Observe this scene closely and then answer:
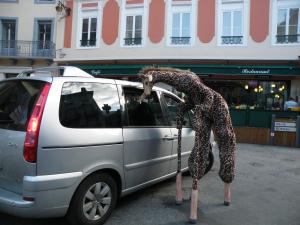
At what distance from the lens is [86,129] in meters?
4.07

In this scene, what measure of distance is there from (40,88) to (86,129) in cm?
68

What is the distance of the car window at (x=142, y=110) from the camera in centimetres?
483

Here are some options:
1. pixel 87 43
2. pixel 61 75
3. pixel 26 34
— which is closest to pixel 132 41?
pixel 87 43

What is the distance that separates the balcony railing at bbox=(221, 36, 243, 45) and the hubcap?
46.3ft

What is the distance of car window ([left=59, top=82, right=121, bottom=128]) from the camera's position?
3.97 m

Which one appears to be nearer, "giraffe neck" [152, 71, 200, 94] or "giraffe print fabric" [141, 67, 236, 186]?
"giraffe print fabric" [141, 67, 236, 186]

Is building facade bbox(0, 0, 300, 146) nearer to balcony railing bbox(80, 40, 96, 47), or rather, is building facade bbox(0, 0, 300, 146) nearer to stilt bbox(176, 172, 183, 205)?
balcony railing bbox(80, 40, 96, 47)

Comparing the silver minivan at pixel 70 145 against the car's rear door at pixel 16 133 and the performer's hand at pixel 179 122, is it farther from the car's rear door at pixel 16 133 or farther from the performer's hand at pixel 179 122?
the performer's hand at pixel 179 122

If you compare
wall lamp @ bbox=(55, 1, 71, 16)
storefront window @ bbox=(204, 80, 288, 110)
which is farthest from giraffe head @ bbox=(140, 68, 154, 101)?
wall lamp @ bbox=(55, 1, 71, 16)

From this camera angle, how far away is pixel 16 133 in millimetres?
3768

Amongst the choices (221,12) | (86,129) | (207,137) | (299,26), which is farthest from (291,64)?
(86,129)

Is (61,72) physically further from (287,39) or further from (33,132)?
(287,39)

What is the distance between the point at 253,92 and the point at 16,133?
15.3m

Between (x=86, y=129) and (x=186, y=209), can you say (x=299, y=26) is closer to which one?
(x=186, y=209)
